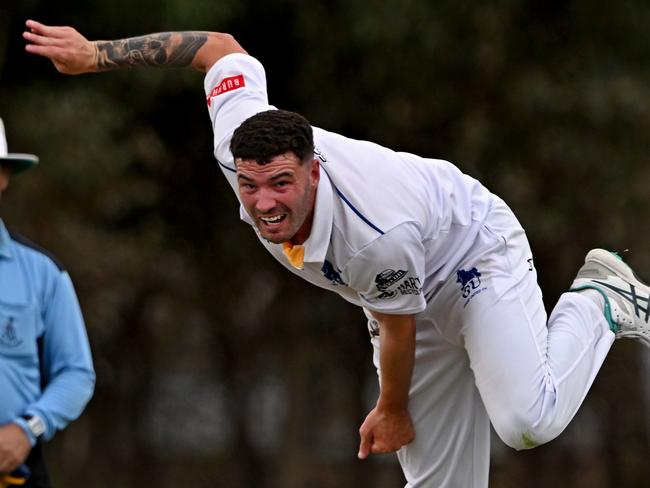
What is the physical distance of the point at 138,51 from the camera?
5.82m

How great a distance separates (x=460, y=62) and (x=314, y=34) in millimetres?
1242

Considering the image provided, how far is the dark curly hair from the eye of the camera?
5.05 meters

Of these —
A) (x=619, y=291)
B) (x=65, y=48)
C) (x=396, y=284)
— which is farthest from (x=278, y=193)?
(x=619, y=291)

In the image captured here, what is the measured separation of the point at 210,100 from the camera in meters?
5.65

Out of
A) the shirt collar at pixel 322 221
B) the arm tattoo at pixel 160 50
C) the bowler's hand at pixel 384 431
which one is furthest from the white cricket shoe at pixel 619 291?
the arm tattoo at pixel 160 50

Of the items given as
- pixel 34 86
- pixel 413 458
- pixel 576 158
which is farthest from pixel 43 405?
pixel 576 158

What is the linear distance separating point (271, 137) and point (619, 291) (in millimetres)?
1943

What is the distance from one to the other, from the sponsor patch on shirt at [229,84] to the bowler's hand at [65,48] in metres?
0.51

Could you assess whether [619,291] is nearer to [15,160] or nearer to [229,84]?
[229,84]

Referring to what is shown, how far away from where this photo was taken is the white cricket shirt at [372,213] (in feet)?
17.1

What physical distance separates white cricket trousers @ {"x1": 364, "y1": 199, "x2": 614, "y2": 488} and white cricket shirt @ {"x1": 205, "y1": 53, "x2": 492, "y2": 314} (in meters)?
0.14

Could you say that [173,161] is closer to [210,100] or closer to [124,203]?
[124,203]

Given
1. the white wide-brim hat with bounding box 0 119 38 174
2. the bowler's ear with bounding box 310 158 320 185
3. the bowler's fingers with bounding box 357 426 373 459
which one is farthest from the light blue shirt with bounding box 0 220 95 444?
the bowler's fingers with bounding box 357 426 373 459

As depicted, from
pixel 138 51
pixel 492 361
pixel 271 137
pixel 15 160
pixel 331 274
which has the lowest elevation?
pixel 492 361
